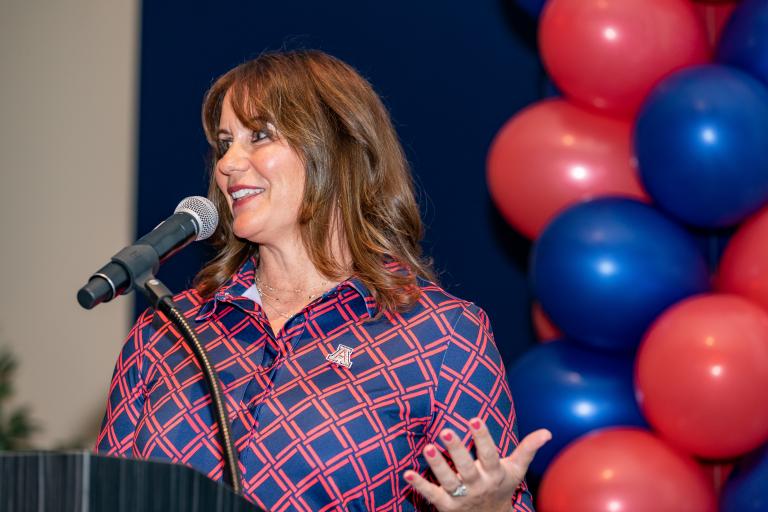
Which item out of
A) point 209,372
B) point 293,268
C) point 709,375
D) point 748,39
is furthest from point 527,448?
point 748,39

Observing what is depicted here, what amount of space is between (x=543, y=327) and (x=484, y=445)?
59.0 inches

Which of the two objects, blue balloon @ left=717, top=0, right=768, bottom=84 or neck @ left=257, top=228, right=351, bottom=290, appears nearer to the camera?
neck @ left=257, top=228, right=351, bottom=290

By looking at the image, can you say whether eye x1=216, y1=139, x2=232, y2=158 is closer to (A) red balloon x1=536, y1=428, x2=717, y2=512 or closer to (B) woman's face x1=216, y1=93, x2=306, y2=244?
(B) woman's face x1=216, y1=93, x2=306, y2=244

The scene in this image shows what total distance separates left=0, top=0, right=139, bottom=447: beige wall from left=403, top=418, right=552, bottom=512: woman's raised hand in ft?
7.22

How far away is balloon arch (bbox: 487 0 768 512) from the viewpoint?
2.32 m

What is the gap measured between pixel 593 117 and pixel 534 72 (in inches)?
17.3

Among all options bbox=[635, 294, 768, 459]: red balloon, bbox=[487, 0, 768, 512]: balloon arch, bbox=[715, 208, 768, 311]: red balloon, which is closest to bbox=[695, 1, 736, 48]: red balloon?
bbox=[487, 0, 768, 512]: balloon arch

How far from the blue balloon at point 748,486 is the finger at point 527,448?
108cm

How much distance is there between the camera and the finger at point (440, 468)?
4.22ft

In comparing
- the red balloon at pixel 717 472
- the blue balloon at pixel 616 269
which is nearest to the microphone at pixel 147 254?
the blue balloon at pixel 616 269

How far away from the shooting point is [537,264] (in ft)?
8.44

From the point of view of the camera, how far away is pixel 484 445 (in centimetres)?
134

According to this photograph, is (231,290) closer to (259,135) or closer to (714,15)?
(259,135)

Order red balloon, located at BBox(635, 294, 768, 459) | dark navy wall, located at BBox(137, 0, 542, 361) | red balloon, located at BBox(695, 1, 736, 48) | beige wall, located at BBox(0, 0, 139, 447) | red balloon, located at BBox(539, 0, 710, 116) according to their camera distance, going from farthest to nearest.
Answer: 1. beige wall, located at BBox(0, 0, 139, 447)
2. dark navy wall, located at BBox(137, 0, 542, 361)
3. red balloon, located at BBox(695, 1, 736, 48)
4. red balloon, located at BBox(539, 0, 710, 116)
5. red balloon, located at BBox(635, 294, 768, 459)
